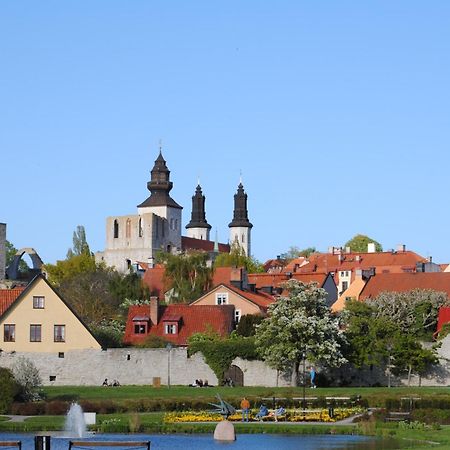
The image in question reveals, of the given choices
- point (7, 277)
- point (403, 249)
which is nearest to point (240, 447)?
point (7, 277)

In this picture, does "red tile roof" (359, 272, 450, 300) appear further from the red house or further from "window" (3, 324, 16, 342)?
"window" (3, 324, 16, 342)

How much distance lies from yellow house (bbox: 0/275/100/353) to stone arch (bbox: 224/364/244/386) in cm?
854

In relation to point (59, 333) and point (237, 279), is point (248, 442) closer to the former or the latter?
point (59, 333)

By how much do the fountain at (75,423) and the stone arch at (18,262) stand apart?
105384mm

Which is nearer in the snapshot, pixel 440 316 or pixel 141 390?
pixel 141 390

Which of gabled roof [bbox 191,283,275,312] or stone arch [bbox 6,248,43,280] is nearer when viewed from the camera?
gabled roof [bbox 191,283,275,312]

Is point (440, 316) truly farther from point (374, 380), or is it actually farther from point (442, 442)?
point (442, 442)

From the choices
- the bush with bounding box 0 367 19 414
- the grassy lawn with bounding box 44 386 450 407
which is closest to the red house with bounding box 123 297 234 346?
the grassy lawn with bounding box 44 386 450 407

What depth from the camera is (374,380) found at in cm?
7075

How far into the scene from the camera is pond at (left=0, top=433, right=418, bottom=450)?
1486 inches

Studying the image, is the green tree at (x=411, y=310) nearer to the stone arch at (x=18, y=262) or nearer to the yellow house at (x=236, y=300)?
the yellow house at (x=236, y=300)

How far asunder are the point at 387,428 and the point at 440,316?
127 ft

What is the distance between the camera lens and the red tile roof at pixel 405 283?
98438 mm

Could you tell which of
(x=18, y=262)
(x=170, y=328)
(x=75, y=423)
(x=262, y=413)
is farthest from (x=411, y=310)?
(x=18, y=262)
